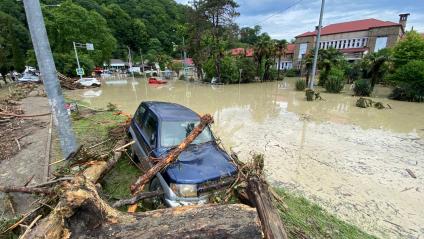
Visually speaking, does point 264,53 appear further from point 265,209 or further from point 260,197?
point 265,209

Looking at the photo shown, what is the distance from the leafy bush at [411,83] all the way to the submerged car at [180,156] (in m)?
24.8

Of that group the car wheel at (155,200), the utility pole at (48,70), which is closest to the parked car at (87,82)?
the utility pole at (48,70)

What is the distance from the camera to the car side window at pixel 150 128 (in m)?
5.33

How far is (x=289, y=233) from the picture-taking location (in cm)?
388

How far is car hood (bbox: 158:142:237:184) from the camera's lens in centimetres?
414

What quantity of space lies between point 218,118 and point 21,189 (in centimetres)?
1154

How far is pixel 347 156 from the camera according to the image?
27.6ft

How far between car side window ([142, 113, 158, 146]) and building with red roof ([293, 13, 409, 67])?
4517 cm

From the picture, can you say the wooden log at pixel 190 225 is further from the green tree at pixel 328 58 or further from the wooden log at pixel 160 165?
the green tree at pixel 328 58

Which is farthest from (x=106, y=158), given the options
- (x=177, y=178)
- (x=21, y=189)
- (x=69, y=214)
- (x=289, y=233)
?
(x=289, y=233)

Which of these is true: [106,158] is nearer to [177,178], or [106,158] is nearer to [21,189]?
[21,189]

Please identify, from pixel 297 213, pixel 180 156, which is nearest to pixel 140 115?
pixel 180 156

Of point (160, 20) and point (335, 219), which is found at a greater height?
point (160, 20)

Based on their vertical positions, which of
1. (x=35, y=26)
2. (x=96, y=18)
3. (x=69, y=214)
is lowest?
(x=69, y=214)
